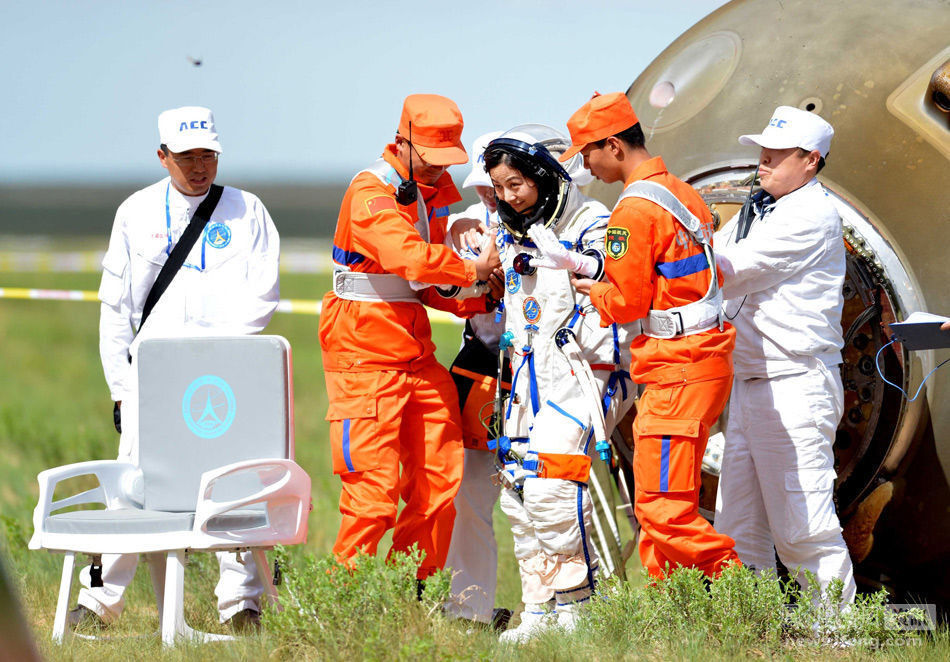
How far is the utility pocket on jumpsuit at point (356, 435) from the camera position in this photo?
4812 mm

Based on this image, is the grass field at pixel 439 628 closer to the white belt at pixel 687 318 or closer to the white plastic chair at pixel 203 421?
the white plastic chair at pixel 203 421

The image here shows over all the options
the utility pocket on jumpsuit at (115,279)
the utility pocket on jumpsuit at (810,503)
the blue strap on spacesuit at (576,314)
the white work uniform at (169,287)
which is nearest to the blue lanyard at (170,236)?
the white work uniform at (169,287)

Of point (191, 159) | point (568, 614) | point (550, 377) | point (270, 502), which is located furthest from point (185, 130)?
point (568, 614)

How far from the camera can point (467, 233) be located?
5.20 m

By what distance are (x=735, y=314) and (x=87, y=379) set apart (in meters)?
16.9

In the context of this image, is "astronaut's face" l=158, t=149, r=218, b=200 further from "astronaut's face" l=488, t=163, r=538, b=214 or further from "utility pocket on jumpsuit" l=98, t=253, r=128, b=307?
"astronaut's face" l=488, t=163, r=538, b=214

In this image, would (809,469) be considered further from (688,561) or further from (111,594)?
(111,594)

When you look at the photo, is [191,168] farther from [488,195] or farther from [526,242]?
[526,242]

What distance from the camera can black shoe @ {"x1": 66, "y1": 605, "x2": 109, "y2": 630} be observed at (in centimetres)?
507

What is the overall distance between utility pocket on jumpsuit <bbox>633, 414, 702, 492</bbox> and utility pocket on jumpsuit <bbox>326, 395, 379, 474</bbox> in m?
1.20

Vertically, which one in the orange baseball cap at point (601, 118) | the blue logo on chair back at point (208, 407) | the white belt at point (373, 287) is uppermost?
the orange baseball cap at point (601, 118)

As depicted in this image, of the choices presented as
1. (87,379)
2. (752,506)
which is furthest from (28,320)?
(752,506)

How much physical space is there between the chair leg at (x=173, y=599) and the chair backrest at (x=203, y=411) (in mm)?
476

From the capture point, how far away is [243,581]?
5.16 metres
